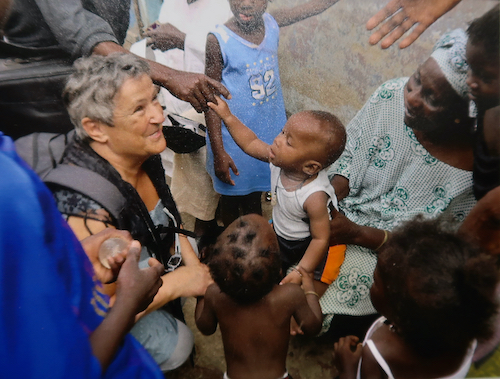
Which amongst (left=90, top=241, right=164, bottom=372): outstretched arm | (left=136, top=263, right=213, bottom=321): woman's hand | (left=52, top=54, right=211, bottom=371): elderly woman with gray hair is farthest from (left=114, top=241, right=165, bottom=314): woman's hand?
(left=136, top=263, right=213, bottom=321): woman's hand

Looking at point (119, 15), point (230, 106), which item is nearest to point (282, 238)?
point (230, 106)

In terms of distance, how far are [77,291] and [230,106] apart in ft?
2.18

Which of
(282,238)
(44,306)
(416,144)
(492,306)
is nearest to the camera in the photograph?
(44,306)

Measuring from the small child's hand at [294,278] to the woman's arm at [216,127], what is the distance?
15.1 inches

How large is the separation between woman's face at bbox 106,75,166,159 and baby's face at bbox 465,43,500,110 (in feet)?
2.75

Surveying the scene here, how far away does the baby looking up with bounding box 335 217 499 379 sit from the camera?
0.77 m

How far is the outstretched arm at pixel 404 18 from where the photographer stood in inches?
32.9

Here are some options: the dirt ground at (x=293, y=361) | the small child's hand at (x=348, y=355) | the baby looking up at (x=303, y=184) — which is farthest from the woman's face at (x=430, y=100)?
the dirt ground at (x=293, y=361)

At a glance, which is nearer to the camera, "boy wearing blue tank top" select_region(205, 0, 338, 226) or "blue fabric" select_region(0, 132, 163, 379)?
"blue fabric" select_region(0, 132, 163, 379)

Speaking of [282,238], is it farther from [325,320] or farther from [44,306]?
[44,306]

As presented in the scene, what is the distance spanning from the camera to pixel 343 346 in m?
1.07

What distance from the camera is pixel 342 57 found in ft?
3.24

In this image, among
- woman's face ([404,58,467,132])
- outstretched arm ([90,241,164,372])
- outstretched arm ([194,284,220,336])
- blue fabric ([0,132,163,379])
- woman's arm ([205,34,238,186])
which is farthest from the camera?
outstretched arm ([194,284,220,336])

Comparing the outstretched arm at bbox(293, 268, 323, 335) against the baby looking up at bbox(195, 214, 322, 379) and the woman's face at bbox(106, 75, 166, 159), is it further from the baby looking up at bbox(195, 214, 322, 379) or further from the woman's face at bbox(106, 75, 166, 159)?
the woman's face at bbox(106, 75, 166, 159)
